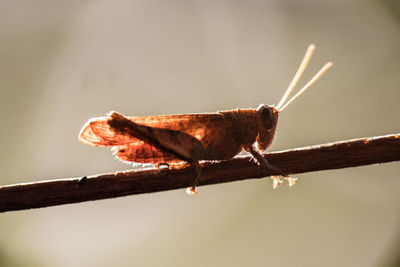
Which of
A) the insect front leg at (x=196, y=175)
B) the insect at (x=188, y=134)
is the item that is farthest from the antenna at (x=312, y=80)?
Result: the insect front leg at (x=196, y=175)

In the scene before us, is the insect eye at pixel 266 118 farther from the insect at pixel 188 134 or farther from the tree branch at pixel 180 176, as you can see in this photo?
the tree branch at pixel 180 176

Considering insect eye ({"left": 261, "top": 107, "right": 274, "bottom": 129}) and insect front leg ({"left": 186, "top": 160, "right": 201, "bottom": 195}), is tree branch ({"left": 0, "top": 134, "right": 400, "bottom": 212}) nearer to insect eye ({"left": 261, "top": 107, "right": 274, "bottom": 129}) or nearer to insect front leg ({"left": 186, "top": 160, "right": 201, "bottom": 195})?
insect front leg ({"left": 186, "top": 160, "right": 201, "bottom": 195})

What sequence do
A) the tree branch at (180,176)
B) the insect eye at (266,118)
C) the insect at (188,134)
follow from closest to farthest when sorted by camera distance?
the tree branch at (180,176), the insect at (188,134), the insect eye at (266,118)

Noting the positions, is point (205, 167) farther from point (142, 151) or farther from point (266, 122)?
A: point (266, 122)

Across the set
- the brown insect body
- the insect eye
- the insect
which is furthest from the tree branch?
the insect eye

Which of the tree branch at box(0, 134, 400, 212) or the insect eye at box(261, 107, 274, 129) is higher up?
the insect eye at box(261, 107, 274, 129)

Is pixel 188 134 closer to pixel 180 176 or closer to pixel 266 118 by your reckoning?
pixel 180 176

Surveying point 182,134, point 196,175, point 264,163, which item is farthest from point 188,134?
point 264,163

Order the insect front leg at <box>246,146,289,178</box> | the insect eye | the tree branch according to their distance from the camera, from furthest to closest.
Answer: the insect eye < the insect front leg at <box>246,146,289,178</box> < the tree branch
